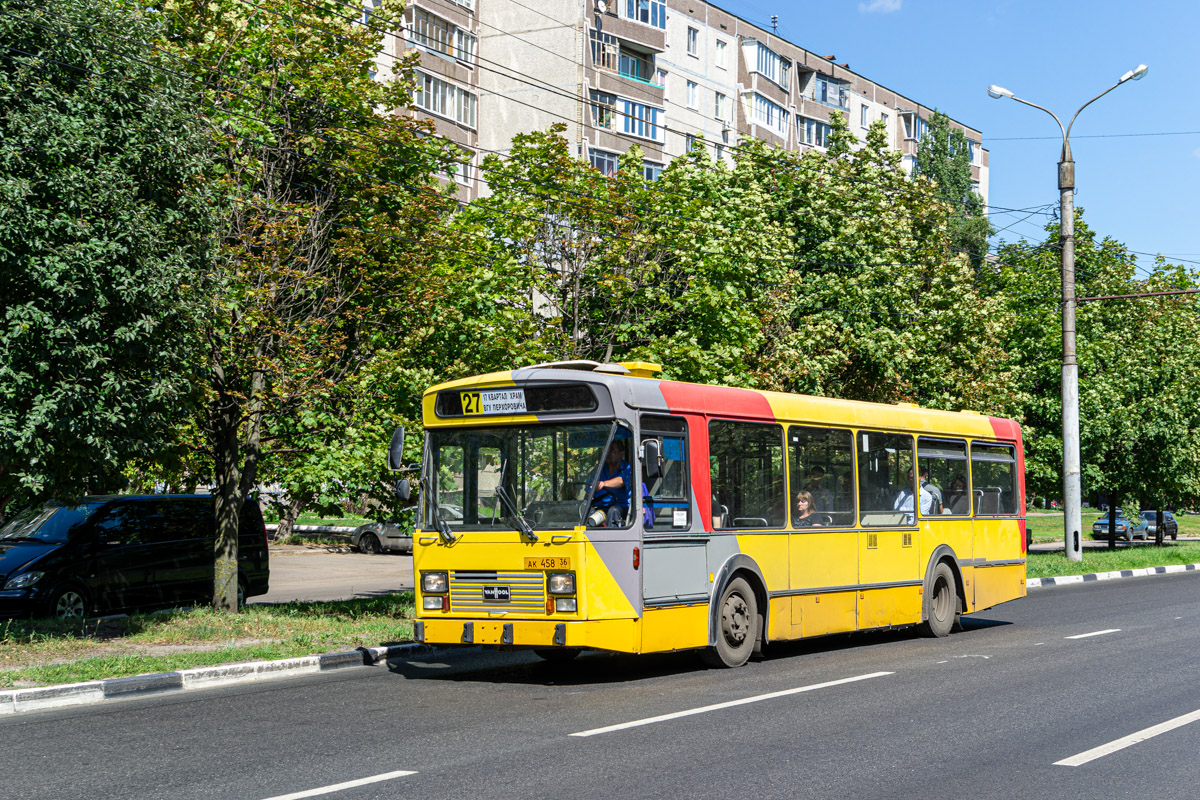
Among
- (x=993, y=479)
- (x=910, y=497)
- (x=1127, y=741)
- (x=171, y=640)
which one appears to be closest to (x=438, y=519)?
(x=171, y=640)

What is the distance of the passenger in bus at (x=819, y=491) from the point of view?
14.0 meters

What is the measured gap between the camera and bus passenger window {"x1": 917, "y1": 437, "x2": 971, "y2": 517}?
16.2m

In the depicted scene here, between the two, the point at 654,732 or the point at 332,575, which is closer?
the point at 654,732

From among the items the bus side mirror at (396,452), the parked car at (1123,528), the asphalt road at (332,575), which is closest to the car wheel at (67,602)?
the asphalt road at (332,575)

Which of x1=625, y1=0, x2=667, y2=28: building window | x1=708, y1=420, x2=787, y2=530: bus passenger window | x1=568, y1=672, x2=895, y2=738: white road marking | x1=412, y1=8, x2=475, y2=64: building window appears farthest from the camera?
x1=625, y1=0, x2=667, y2=28: building window

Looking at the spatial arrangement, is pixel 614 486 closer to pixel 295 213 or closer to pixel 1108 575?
pixel 295 213

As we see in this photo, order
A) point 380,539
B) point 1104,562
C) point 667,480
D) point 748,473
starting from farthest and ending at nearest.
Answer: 1. point 380,539
2. point 1104,562
3. point 748,473
4. point 667,480

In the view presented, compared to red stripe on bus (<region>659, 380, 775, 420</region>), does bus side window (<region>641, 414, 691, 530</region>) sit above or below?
below

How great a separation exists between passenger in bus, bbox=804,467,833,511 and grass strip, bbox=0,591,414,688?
4944 mm

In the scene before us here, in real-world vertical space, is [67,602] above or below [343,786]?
above

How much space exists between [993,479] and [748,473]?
6411mm

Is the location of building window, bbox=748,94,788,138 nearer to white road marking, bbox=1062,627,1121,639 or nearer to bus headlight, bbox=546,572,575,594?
white road marking, bbox=1062,627,1121,639

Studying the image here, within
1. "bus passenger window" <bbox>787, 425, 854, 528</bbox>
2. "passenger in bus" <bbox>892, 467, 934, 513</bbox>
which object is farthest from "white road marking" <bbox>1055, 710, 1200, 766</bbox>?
"passenger in bus" <bbox>892, 467, 934, 513</bbox>

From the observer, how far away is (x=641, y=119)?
175 feet
